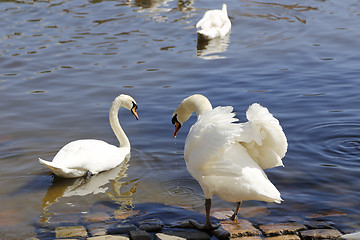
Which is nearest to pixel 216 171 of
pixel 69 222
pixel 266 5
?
pixel 69 222

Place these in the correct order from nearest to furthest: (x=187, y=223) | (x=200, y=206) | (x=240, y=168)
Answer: (x=240, y=168) → (x=187, y=223) → (x=200, y=206)

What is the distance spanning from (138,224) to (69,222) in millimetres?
693

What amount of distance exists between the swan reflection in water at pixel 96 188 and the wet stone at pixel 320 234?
188 cm

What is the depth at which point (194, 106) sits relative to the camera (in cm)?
650

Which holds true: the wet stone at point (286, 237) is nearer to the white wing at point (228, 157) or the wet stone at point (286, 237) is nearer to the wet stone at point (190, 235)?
the white wing at point (228, 157)

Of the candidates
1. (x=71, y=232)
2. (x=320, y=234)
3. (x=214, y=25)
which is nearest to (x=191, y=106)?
(x=71, y=232)

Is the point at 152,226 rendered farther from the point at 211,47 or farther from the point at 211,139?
the point at 211,47

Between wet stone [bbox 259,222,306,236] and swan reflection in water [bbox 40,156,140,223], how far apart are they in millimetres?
1511

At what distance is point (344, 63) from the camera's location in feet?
37.9

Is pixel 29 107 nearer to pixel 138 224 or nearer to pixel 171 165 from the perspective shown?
pixel 171 165

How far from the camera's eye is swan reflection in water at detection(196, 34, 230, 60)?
1263 centimetres

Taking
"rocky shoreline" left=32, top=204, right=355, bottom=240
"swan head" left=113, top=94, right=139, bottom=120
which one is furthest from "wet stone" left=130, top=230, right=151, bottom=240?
"swan head" left=113, top=94, right=139, bottom=120

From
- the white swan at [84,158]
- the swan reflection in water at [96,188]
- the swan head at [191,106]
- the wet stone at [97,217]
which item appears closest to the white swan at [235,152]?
the swan head at [191,106]

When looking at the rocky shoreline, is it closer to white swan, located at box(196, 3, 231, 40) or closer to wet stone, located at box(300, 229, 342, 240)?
wet stone, located at box(300, 229, 342, 240)
